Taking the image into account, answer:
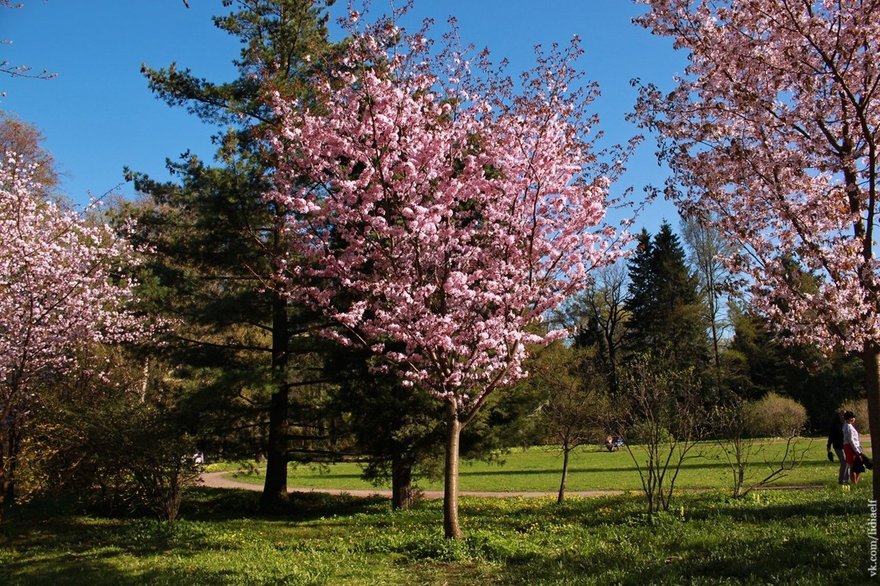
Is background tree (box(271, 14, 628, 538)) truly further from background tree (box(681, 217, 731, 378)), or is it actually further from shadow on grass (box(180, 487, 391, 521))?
background tree (box(681, 217, 731, 378))

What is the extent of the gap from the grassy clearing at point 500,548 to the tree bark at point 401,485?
220 centimetres

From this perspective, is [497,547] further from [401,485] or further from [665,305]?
[665,305]

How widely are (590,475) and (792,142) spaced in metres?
18.8

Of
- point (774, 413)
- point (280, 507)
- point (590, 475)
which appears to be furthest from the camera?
point (774, 413)

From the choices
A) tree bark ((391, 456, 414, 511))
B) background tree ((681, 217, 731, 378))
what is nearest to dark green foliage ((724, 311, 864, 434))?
background tree ((681, 217, 731, 378))

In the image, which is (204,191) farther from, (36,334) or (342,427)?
(342,427)

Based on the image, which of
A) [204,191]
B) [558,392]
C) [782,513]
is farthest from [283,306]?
[782,513]

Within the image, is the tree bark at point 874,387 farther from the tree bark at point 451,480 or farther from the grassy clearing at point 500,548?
the tree bark at point 451,480

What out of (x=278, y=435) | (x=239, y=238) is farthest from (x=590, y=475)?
(x=239, y=238)

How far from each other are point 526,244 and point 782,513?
4.71 m

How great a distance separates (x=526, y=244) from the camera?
798 cm

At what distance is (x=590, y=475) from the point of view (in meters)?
22.7

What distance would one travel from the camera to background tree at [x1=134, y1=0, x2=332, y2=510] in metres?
13.4

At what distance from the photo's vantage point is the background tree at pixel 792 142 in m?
5.17
